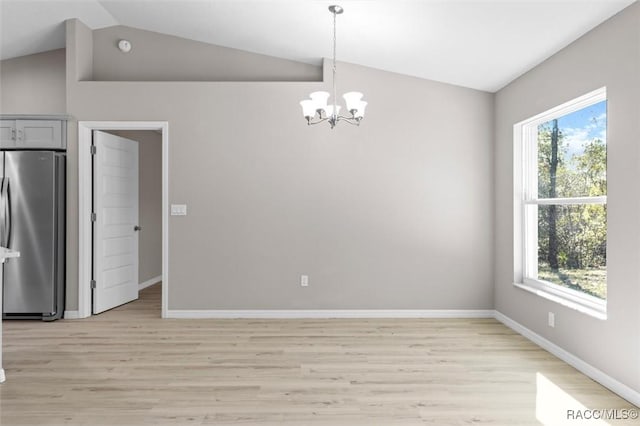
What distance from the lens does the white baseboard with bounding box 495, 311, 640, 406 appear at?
2.70 m

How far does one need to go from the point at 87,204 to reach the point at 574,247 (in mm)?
4766

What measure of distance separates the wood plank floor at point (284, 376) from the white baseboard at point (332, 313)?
0.27m

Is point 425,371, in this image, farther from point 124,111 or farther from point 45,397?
point 124,111

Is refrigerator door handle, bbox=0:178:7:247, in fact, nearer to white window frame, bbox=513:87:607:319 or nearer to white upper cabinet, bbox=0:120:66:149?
white upper cabinet, bbox=0:120:66:149

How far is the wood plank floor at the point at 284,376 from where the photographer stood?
2518 mm

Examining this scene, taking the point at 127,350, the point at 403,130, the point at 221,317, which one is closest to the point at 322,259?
the point at 221,317

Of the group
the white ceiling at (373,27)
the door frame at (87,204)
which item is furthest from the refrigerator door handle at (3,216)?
the white ceiling at (373,27)

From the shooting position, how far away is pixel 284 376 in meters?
3.07

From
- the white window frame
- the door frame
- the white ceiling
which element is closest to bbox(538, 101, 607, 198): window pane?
the white window frame

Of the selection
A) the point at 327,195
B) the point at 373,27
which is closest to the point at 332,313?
the point at 327,195

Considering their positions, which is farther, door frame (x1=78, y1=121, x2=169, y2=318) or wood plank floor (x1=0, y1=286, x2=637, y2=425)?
door frame (x1=78, y1=121, x2=169, y2=318)

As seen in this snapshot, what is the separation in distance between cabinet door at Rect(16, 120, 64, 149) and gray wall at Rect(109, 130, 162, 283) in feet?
5.13

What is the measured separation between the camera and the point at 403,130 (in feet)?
15.6

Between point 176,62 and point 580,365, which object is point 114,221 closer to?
point 176,62
